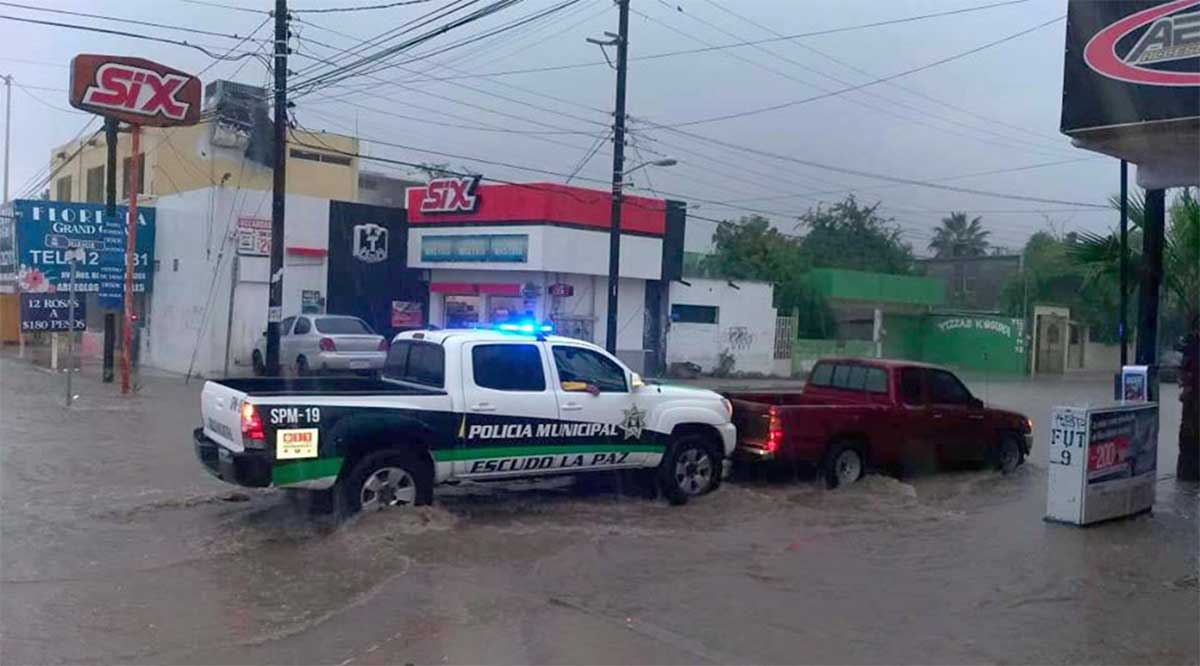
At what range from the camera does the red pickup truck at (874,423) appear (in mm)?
13203

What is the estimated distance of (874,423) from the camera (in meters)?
14.0

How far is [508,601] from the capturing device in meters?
8.30

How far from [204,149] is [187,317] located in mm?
13300

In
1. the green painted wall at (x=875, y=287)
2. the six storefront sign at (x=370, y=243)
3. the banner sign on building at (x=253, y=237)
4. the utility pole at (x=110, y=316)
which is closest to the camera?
the utility pole at (x=110, y=316)

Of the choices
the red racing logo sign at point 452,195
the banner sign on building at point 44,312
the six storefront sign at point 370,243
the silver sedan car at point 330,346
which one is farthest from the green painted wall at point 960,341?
the banner sign on building at point 44,312

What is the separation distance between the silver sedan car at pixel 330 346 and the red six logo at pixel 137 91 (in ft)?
19.0

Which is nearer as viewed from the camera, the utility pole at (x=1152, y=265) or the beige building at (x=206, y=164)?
the utility pole at (x=1152, y=265)

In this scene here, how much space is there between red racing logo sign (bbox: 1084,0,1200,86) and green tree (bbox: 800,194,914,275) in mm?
54874

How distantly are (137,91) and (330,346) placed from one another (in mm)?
6983

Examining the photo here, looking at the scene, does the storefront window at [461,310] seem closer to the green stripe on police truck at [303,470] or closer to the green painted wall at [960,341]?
the green painted wall at [960,341]

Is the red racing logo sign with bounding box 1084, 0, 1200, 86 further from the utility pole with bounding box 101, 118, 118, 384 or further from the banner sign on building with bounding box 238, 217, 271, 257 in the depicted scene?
the banner sign on building with bounding box 238, 217, 271, 257

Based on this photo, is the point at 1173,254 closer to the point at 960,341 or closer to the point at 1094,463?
the point at 1094,463

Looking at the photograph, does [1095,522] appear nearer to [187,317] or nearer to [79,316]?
Answer: [79,316]

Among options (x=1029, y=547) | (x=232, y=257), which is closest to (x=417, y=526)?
(x=1029, y=547)
